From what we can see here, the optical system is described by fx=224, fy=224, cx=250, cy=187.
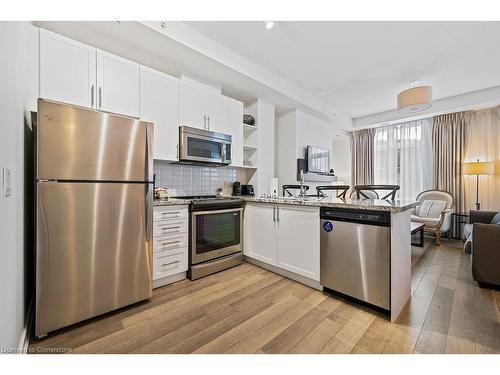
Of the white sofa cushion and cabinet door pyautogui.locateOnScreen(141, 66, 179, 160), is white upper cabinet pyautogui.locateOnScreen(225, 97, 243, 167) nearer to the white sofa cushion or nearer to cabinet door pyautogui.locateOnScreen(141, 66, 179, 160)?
cabinet door pyautogui.locateOnScreen(141, 66, 179, 160)

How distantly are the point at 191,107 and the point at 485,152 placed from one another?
17.4ft

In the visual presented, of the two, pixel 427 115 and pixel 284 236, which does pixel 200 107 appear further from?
pixel 427 115

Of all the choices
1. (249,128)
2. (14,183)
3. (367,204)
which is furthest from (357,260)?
(249,128)

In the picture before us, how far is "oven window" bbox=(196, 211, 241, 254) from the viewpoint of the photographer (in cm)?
255

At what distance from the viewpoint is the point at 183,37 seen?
2303 mm

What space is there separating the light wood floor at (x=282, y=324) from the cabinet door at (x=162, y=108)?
1553 millimetres

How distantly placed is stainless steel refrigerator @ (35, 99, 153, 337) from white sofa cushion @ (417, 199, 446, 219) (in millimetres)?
4979

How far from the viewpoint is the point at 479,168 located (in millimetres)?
3879

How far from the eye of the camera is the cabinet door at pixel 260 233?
2.65 meters

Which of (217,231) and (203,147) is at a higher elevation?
(203,147)

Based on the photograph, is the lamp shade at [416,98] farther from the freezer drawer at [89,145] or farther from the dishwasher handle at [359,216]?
the freezer drawer at [89,145]

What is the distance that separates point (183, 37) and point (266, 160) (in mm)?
2137

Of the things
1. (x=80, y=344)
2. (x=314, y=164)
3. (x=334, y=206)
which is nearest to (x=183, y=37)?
(x=334, y=206)
